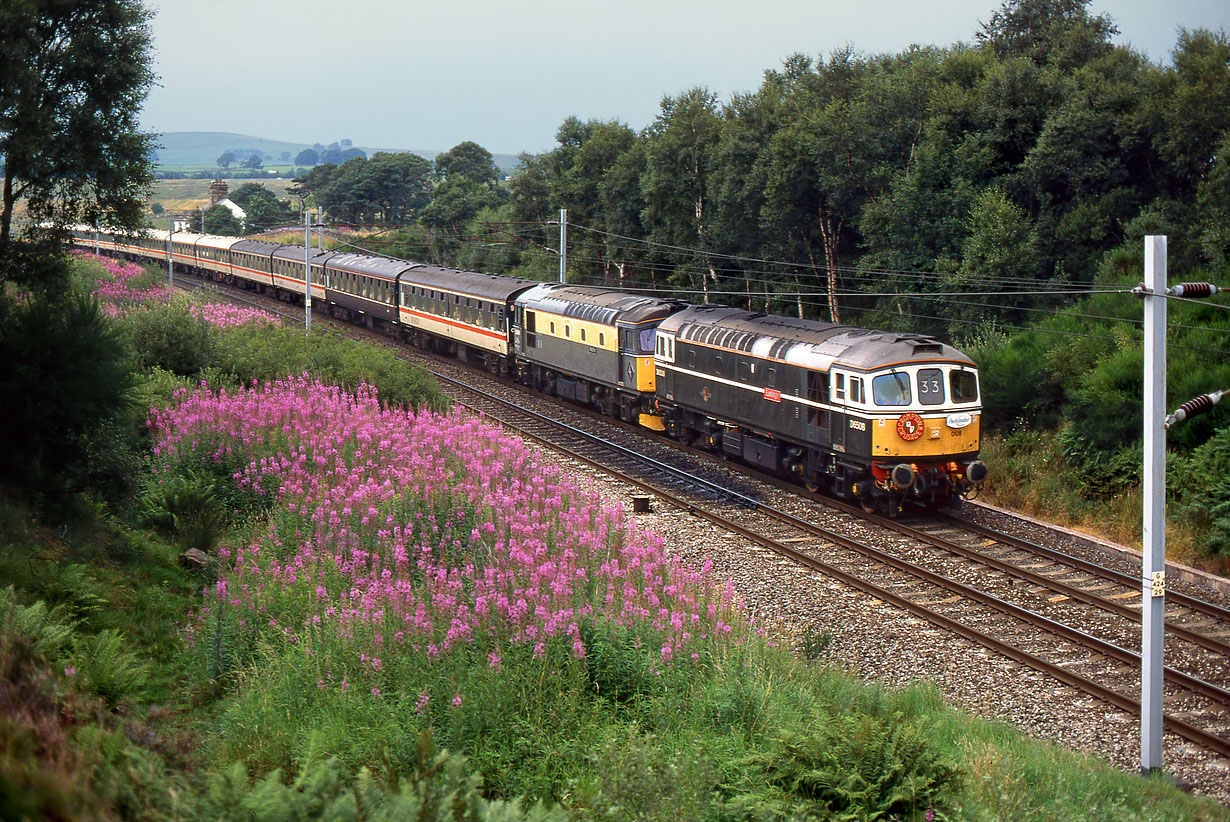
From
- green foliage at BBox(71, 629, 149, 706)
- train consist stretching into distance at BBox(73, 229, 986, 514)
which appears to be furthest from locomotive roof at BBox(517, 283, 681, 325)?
green foliage at BBox(71, 629, 149, 706)

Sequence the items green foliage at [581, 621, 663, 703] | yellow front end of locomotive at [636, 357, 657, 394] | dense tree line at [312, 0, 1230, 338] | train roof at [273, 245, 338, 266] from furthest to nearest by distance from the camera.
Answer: train roof at [273, 245, 338, 266]
dense tree line at [312, 0, 1230, 338]
yellow front end of locomotive at [636, 357, 657, 394]
green foliage at [581, 621, 663, 703]

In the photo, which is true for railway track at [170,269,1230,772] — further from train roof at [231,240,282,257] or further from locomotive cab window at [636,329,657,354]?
train roof at [231,240,282,257]

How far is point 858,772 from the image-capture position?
7.73m

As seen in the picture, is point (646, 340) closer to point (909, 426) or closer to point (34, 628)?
point (909, 426)

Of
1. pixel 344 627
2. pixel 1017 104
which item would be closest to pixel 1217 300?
pixel 1017 104

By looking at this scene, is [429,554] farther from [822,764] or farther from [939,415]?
[939,415]

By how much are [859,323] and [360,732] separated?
33673mm

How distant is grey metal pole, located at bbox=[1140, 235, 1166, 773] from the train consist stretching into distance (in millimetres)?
8250

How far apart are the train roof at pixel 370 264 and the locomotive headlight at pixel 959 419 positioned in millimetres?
31217

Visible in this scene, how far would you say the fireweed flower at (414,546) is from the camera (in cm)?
980

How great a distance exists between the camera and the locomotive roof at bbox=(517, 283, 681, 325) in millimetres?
28688

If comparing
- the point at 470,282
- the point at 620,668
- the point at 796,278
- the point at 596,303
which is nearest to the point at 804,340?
the point at 596,303

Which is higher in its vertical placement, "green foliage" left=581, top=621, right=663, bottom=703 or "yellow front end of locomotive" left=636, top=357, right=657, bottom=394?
"yellow front end of locomotive" left=636, top=357, right=657, bottom=394

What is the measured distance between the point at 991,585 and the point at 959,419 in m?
4.67
